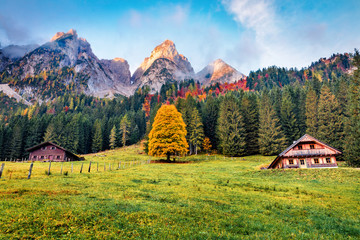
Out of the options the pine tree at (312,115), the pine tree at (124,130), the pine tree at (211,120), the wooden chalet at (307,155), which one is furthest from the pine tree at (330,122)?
the pine tree at (124,130)

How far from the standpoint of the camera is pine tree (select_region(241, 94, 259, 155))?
63656mm

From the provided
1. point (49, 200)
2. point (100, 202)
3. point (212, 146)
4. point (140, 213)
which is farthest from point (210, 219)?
point (212, 146)

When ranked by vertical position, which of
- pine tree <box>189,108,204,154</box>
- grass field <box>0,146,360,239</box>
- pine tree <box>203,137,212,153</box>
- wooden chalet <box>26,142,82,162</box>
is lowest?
grass field <box>0,146,360,239</box>

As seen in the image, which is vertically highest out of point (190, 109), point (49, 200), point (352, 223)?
point (190, 109)

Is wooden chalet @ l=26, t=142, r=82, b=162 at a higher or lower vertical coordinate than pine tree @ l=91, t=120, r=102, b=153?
lower

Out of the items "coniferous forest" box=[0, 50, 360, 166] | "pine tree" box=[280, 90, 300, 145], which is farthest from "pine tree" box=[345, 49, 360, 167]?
"pine tree" box=[280, 90, 300, 145]

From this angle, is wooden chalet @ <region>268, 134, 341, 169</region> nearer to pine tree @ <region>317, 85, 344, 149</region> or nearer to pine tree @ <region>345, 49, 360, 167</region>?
pine tree @ <region>345, 49, 360, 167</region>

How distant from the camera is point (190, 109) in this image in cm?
7131

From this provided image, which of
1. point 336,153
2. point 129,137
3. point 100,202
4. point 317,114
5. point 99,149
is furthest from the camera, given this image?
point 129,137

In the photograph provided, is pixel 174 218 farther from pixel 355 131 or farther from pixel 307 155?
pixel 355 131

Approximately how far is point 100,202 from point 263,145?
59112 mm

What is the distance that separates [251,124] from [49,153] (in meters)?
71.3

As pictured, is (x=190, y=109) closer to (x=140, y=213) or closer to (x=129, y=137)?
(x=129, y=137)

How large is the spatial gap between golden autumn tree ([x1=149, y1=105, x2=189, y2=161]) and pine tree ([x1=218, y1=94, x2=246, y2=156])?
20111mm
